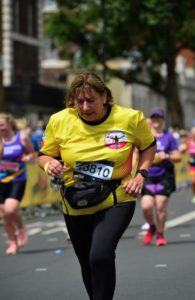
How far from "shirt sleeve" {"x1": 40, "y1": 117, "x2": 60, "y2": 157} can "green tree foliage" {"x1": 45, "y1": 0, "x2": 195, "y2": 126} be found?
32035 mm

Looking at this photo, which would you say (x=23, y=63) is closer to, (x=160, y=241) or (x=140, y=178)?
(x=160, y=241)

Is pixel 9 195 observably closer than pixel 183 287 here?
No

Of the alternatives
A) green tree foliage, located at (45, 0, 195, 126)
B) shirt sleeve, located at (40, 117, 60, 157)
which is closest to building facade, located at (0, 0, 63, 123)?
green tree foliage, located at (45, 0, 195, 126)

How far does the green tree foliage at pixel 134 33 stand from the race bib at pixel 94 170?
3225 centimetres

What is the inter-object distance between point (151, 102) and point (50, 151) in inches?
2162

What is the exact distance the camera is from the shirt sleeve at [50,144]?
681 cm

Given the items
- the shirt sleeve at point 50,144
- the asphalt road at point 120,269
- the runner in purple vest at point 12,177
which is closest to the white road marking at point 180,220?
the asphalt road at point 120,269

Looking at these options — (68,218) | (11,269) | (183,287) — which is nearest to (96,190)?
(68,218)

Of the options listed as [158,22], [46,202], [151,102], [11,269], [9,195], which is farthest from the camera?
[151,102]

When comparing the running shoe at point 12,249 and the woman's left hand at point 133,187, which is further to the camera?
the running shoe at point 12,249

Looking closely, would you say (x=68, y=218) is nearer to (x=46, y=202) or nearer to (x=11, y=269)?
(x=11, y=269)

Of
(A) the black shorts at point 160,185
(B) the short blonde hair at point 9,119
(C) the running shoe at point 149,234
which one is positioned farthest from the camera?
(C) the running shoe at point 149,234

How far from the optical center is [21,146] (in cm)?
1212

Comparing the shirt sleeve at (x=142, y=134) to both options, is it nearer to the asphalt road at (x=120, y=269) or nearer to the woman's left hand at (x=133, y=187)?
the woman's left hand at (x=133, y=187)
